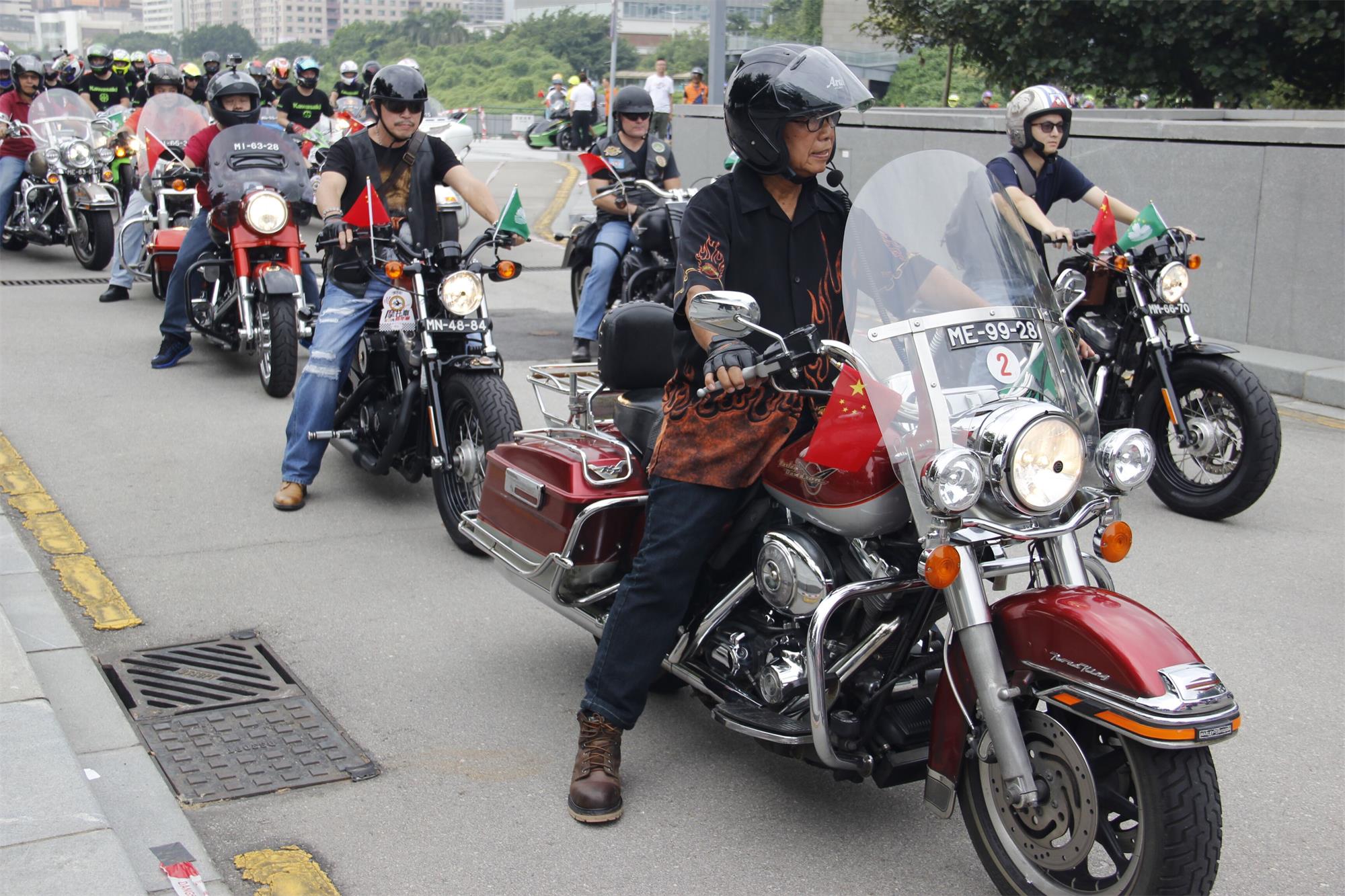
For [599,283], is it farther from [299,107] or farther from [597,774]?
[299,107]

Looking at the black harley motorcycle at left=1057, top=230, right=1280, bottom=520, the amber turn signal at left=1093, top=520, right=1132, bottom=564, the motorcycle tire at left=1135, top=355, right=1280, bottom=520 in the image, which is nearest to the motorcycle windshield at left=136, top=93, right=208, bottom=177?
the black harley motorcycle at left=1057, top=230, right=1280, bottom=520

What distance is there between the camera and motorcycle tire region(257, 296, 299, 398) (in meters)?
8.62

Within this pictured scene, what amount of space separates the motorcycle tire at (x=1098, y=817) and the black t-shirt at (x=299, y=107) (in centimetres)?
1735

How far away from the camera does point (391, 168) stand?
6719mm

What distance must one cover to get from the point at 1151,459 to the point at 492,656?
256 centimetres

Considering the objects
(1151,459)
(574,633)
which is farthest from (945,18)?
(1151,459)

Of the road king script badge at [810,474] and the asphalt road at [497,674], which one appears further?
the asphalt road at [497,674]

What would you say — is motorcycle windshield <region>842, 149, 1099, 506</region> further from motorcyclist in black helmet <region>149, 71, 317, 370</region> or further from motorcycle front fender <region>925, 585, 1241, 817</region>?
motorcyclist in black helmet <region>149, 71, 317, 370</region>

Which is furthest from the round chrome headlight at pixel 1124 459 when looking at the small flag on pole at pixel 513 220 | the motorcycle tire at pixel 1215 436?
the motorcycle tire at pixel 1215 436

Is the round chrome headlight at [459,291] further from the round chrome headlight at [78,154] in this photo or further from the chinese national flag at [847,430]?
the round chrome headlight at [78,154]

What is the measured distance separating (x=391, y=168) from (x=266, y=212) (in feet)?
7.73

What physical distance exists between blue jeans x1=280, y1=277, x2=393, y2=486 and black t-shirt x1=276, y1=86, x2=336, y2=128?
13.2 meters

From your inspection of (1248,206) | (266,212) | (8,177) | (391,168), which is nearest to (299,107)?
(8,177)

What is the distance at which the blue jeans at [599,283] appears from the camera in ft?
33.0
